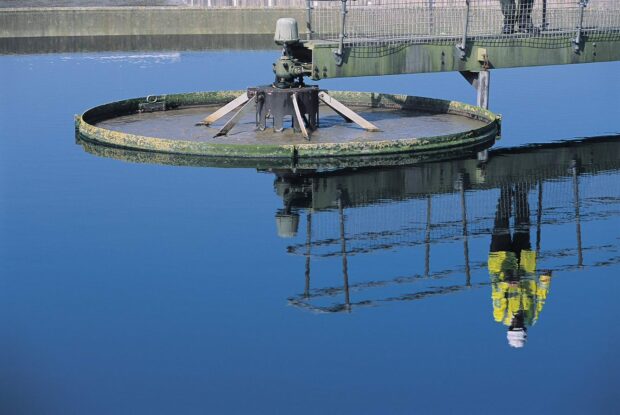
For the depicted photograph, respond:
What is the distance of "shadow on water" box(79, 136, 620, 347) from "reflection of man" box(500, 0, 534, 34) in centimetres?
282

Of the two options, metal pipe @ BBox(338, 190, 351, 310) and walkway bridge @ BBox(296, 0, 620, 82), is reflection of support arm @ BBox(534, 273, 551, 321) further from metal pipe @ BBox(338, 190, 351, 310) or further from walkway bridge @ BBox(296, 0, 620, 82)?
walkway bridge @ BBox(296, 0, 620, 82)

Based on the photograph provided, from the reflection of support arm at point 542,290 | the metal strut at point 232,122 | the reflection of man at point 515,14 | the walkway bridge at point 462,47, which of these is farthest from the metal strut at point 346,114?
the reflection of support arm at point 542,290

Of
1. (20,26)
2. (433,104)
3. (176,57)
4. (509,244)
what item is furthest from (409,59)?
(20,26)

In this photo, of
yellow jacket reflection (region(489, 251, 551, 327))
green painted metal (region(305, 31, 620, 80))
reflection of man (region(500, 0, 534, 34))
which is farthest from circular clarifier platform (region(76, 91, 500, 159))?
yellow jacket reflection (region(489, 251, 551, 327))

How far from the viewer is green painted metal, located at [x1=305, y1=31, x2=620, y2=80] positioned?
23030mm

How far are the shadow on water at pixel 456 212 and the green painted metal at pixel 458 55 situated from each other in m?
2.27

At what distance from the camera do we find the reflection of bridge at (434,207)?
1481 centimetres

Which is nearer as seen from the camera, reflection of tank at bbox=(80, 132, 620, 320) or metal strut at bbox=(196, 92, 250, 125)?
reflection of tank at bbox=(80, 132, 620, 320)

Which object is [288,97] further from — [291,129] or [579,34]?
[579,34]

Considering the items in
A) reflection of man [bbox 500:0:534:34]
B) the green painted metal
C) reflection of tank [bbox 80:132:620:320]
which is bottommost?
reflection of tank [bbox 80:132:620:320]

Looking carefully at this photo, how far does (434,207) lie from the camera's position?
1802 centimetres

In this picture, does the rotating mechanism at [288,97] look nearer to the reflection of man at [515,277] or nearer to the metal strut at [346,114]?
the metal strut at [346,114]

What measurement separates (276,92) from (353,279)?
29.0 ft

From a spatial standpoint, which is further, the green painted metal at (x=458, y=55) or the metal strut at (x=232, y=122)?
the green painted metal at (x=458, y=55)
